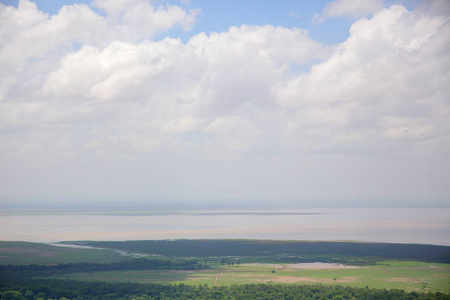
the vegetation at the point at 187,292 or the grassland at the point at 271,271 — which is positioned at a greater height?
the grassland at the point at 271,271

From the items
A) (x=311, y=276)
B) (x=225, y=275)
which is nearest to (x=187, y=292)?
(x=225, y=275)

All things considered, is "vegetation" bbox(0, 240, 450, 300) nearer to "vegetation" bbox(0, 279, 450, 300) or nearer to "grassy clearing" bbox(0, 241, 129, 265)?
"vegetation" bbox(0, 279, 450, 300)

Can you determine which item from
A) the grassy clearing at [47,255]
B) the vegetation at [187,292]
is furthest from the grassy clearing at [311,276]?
the grassy clearing at [47,255]

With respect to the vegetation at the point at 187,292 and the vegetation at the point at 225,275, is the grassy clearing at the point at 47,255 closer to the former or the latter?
the vegetation at the point at 225,275

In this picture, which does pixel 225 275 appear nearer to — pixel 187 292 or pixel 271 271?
pixel 271 271

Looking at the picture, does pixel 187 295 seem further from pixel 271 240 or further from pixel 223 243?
pixel 271 240

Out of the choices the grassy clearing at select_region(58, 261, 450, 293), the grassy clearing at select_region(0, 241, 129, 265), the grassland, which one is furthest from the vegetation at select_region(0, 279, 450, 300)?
the grassy clearing at select_region(0, 241, 129, 265)

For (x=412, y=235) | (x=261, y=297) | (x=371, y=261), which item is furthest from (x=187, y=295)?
(x=412, y=235)
